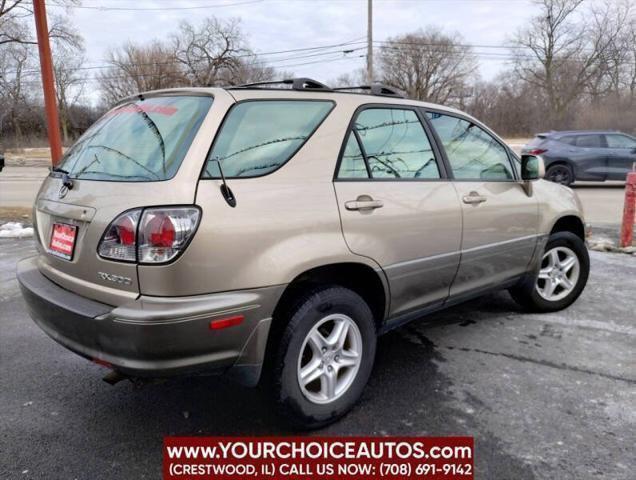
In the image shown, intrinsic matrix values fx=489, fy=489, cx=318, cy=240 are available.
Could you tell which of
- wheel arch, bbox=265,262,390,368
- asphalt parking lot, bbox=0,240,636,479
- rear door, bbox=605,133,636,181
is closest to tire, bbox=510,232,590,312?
asphalt parking lot, bbox=0,240,636,479

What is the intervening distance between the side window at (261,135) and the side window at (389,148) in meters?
0.27

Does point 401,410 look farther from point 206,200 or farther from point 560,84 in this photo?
point 560,84

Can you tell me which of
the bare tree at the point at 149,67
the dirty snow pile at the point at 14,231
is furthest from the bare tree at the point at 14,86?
the dirty snow pile at the point at 14,231

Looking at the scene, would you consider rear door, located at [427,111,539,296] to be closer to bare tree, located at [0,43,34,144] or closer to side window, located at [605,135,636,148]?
side window, located at [605,135,636,148]

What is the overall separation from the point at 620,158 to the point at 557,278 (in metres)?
11.7

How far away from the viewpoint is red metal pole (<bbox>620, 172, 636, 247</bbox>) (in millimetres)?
6273

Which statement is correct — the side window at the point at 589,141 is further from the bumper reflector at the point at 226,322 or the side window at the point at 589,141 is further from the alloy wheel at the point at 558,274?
the bumper reflector at the point at 226,322

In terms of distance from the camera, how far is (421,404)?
2.79m

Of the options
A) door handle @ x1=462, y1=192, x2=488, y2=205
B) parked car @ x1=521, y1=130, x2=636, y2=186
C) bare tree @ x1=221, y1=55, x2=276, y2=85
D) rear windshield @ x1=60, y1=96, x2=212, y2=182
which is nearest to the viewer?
rear windshield @ x1=60, y1=96, x2=212, y2=182

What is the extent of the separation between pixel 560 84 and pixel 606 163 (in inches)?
1497

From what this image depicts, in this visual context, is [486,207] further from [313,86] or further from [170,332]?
[170,332]

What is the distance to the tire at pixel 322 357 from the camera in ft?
7.65

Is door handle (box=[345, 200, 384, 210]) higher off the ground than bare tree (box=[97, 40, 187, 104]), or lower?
lower

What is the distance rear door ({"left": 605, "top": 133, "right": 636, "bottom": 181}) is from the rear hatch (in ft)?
46.9
